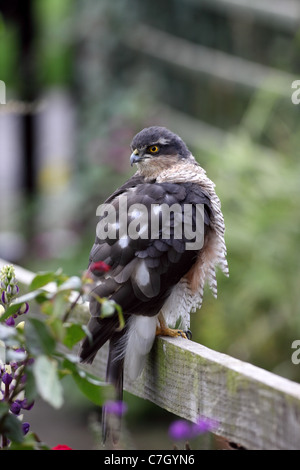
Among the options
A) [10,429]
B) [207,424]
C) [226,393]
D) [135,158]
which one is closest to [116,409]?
[207,424]

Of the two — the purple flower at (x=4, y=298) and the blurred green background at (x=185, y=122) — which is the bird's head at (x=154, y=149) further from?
the purple flower at (x=4, y=298)

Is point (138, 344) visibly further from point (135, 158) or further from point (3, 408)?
point (135, 158)

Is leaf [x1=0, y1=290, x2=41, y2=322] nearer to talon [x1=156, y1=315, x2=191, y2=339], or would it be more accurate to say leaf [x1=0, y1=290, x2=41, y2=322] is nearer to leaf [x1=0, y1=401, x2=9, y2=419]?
leaf [x1=0, y1=401, x2=9, y2=419]

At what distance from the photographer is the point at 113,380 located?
2.32m

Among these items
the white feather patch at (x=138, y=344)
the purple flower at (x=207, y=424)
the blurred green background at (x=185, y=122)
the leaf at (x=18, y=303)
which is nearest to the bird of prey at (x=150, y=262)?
the white feather patch at (x=138, y=344)

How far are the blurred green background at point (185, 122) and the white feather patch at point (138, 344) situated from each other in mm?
1396

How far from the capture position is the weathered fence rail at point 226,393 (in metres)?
1.55

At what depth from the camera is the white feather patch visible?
2.31 metres

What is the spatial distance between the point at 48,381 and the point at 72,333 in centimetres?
20

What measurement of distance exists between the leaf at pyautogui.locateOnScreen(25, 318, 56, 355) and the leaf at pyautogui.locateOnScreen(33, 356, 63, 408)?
2 centimetres

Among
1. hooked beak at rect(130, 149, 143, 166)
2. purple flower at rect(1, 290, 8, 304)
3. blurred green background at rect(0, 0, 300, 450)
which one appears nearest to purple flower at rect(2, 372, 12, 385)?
purple flower at rect(1, 290, 8, 304)

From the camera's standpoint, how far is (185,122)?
608cm
